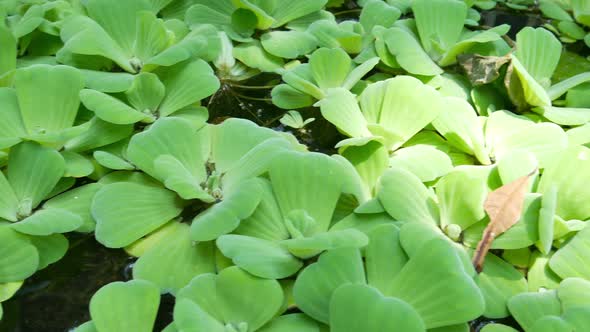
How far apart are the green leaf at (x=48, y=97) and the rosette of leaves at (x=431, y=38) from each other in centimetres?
98

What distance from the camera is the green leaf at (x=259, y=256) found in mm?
1177

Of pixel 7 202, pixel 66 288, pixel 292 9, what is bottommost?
pixel 66 288

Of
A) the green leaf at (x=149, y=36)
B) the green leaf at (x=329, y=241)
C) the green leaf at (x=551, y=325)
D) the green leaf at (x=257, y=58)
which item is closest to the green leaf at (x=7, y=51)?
the green leaf at (x=149, y=36)

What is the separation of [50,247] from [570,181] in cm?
124

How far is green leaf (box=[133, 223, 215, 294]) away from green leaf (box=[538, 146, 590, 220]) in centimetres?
82

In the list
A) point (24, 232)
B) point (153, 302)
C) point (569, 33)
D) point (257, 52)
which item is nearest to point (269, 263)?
point (153, 302)

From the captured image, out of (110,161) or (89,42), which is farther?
(89,42)

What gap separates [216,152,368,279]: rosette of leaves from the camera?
122 cm

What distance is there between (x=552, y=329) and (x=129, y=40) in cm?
153

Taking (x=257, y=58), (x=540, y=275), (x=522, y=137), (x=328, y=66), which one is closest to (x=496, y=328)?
(x=540, y=275)

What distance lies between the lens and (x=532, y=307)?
1.18 m

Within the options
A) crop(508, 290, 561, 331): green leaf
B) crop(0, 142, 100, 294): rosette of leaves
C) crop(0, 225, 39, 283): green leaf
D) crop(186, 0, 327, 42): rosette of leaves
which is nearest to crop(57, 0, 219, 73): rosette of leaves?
crop(186, 0, 327, 42): rosette of leaves

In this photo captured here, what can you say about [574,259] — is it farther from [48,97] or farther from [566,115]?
[48,97]

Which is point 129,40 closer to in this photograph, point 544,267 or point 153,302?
point 153,302
